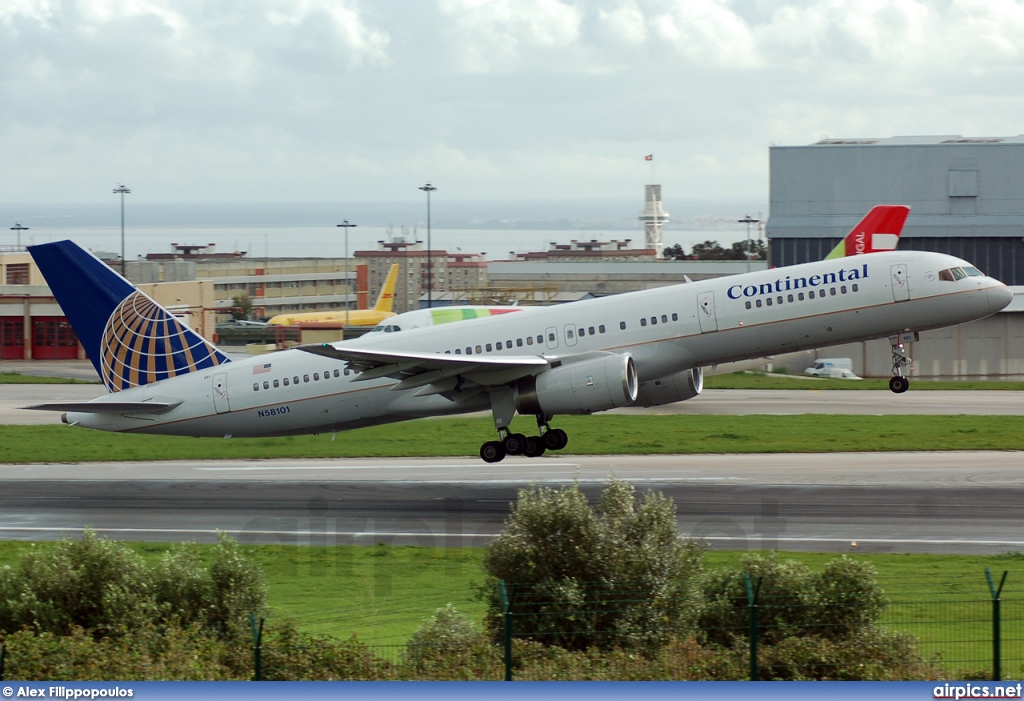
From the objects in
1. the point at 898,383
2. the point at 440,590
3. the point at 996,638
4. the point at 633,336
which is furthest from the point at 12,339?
the point at 996,638

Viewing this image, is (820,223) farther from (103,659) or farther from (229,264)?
(229,264)

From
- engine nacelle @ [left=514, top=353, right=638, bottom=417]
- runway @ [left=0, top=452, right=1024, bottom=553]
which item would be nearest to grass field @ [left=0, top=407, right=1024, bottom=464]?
runway @ [left=0, top=452, right=1024, bottom=553]

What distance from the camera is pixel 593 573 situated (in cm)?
2072

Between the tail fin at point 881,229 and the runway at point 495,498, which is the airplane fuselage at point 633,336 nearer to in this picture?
the runway at point 495,498

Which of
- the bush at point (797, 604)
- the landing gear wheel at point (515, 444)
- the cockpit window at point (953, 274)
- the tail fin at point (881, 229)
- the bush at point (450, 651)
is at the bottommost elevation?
the bush at point (450, 651)

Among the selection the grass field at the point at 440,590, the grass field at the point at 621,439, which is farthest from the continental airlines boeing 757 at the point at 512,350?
the grass field at the point at 440,590

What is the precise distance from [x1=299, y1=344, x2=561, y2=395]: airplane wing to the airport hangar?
172 feet

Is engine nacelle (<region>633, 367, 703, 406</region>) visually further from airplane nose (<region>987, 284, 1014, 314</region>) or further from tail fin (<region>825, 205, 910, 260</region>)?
tail fin (<region>825, 205, 910, 260</region>)

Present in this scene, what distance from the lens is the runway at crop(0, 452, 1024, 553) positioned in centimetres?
3228

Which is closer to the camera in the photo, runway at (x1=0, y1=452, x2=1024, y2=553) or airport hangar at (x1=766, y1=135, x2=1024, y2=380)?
runway at (x1=0, y1=452, x2=1024, y2=553)

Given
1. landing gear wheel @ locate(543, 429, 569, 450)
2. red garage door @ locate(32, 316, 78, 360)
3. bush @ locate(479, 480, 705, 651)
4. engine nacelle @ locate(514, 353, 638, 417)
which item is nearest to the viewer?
bush @ locate(479, 480, 705, 651)

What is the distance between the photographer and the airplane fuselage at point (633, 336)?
120 ft

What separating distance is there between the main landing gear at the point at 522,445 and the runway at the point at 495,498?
134 cm

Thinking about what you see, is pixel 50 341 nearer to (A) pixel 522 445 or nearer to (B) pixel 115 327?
(B) pixel 115 327
